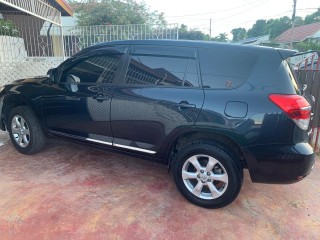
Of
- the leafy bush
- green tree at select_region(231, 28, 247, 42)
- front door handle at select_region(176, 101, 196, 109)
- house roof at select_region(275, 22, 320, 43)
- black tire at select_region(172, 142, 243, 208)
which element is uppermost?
green tree at select_region(231, 28, 247, 42)

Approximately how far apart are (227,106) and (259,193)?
1.30 metres

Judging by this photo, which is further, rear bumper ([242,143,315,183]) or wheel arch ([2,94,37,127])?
wheel arch ([2,94,37,127])

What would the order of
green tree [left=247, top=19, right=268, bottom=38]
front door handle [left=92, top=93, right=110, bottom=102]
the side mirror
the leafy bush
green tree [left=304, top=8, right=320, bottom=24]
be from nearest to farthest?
1. front door handle [left=92, top=93, right=110, bottom=102]
2. the side mirror
3. the leafy bush
4. green tree [left=304, top=8, right=320, bottom=24]
5. green tree [left=247, top=19, right=268, bottom=38]

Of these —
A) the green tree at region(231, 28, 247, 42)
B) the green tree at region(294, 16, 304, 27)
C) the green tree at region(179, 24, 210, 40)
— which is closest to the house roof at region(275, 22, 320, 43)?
the green tree at region(179, 24, 210, 40)

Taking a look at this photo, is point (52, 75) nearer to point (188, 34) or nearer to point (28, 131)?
point (28, 131)

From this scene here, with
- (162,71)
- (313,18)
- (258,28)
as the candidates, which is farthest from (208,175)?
(258,28)

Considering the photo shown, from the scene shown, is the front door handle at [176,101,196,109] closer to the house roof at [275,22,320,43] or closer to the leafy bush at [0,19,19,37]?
the leafy bush at [0,19,19,37]

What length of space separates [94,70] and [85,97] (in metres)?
0.37

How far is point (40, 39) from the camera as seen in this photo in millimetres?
11469

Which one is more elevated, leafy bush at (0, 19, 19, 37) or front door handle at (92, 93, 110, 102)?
leafy bush at (0, 19, 19, 37)

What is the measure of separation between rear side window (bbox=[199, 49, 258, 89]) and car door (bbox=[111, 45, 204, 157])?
10 cm

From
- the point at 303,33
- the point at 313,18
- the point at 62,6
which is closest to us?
the point at 62,6

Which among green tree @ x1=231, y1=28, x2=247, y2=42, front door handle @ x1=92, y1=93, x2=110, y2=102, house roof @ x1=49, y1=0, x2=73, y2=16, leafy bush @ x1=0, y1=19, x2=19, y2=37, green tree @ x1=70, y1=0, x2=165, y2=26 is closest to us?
front door handle @ x1=92, y1=93, x2=110, y2=102

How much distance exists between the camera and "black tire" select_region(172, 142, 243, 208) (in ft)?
9.11
